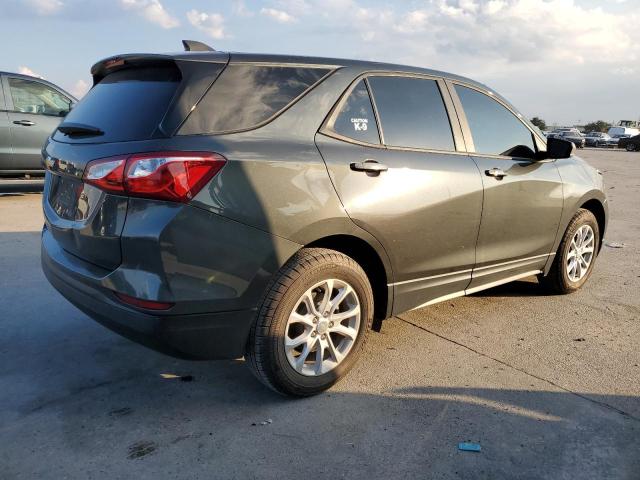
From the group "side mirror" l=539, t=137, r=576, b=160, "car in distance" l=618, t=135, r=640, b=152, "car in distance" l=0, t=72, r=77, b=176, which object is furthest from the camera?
"car in distance" l=618, t=135, r=640, b=152

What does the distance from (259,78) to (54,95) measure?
7.68 m

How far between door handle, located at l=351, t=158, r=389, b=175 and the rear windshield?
100cm

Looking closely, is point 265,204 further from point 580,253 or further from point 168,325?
point 580,253

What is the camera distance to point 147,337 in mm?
2449

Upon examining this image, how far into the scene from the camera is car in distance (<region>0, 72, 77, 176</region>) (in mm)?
8570

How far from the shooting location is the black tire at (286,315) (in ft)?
8.78

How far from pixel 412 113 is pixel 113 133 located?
69.3 inches

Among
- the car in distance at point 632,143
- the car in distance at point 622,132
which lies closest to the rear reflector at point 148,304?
the car in distance at point 632,143

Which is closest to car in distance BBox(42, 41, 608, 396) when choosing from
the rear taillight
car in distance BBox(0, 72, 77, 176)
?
the rear taillight

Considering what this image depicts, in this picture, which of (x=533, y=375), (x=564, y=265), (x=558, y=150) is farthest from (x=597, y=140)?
(x=533, y=375)

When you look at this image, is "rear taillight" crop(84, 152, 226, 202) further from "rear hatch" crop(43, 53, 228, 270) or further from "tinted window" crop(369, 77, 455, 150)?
"tinted window" crop(369, 77, 455, 150)

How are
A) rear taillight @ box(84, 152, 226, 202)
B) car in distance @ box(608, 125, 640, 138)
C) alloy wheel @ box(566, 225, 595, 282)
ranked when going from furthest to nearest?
car in distance @ box(608, 125, 640, 138) → alloy wheel @ box(566, 225, 595, 282) → rear taillight @ box(84, 152, 226, 202)

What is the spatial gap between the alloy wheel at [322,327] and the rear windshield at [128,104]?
1.13 metres

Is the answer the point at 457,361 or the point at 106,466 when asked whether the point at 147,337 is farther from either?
the point at 457,361
